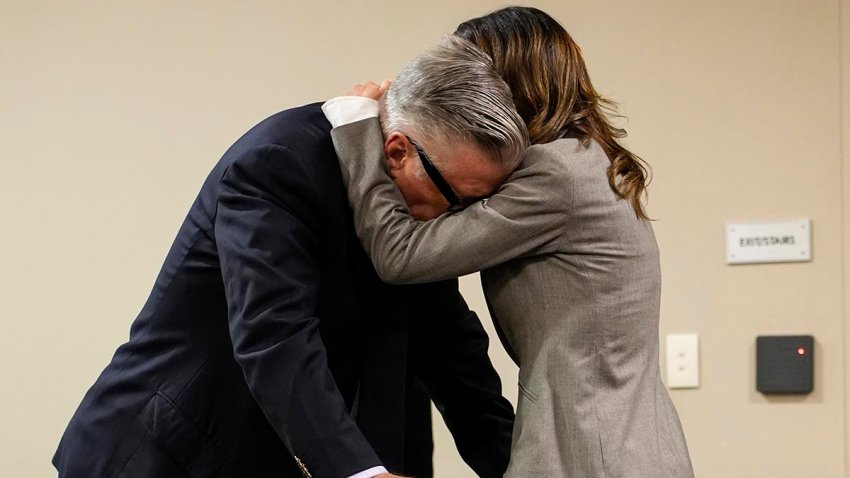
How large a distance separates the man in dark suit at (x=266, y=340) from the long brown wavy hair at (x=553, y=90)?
0.35 ft

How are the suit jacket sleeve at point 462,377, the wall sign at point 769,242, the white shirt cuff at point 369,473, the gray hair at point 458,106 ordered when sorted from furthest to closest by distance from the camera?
the wall sign at point 769,242 → the suit jacket sleeve at point 462,377 → the gray hair at point 458,106 → the white shirt cuff at point 369,473

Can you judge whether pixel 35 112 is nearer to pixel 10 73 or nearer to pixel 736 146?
pixel 10 73

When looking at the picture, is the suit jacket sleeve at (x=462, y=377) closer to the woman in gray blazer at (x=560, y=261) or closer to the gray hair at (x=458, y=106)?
the woman in gray blazer at (x=560, y=261)

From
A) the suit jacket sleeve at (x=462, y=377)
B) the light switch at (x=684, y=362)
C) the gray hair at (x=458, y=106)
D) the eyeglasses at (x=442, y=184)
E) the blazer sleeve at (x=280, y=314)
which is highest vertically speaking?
the gray hair at (x=458, y=106)

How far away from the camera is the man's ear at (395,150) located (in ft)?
4.50

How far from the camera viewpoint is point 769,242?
7.54ft

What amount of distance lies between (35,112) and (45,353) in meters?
0.56

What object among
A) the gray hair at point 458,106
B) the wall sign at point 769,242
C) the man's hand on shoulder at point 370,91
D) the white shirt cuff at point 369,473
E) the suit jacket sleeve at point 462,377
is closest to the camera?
the white shirt cuff at point 369,473

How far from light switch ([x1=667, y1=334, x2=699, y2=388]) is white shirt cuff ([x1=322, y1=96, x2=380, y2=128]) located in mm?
1174

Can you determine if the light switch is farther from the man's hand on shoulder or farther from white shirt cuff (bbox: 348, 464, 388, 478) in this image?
white shirt cuff (bbox: 348, 464, 388, 478)

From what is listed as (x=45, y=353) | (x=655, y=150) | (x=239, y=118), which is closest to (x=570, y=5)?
(x=655, y=150)

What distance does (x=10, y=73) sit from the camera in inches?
96.9

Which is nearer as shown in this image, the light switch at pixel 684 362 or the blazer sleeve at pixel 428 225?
the blazer sleeve at pixel 428 225

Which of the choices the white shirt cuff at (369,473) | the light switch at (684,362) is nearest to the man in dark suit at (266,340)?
the white shirt cuff at (369,473)
